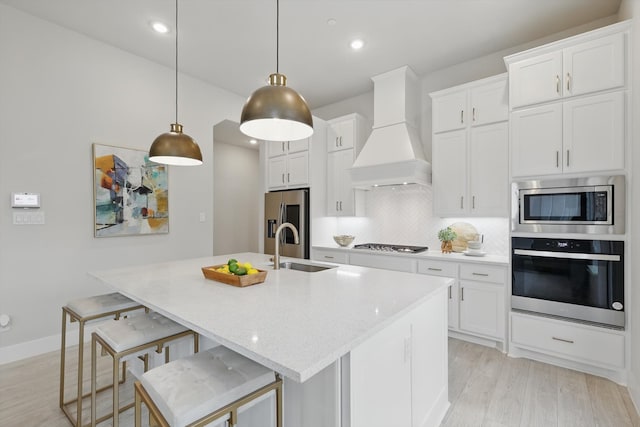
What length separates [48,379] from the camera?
7.59ft

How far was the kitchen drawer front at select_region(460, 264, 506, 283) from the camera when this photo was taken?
2.76 m

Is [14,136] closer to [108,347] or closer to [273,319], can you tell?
[108,347]

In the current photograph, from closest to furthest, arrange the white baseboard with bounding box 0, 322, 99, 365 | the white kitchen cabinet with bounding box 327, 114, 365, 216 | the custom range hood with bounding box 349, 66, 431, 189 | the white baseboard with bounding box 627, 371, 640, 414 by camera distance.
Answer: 1. the white baseboard with bounding box 627, 371, 640, 414
2. the white baseboard with bounding box 0, 322, 99, 365
3. the custom range hood with bounding box 349, 66, 431, 189
4. the white kitchen cabinet with bounding box 327, 114, 365, 216

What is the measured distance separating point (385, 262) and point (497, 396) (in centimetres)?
163

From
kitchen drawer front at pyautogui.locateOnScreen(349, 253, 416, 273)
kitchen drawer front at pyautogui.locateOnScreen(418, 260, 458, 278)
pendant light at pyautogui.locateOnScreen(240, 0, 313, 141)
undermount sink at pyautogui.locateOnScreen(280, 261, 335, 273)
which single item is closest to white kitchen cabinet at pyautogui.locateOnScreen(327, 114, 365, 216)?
kitchen drawer front at pyautogui.locateOnScreen(349, 253, 416, 273)

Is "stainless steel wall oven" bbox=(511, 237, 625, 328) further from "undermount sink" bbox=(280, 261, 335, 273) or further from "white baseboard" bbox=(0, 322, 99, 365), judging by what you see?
"white baseboard" bbox=(0, 322, 99, 365)

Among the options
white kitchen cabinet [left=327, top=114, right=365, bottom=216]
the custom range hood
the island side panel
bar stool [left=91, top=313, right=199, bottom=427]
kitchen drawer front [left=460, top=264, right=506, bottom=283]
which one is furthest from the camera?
white kitchen cabinet [left=327, top=114, right=365, bottom=216]

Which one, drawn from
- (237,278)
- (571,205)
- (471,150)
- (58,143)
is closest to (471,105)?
(471,150)

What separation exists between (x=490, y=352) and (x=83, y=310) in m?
3.26

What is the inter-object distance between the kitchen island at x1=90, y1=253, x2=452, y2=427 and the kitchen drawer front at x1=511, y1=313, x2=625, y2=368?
118 centimetres

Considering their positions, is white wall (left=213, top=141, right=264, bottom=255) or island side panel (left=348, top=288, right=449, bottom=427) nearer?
island side panel (left=348, top=288, right=449, bottom=427)

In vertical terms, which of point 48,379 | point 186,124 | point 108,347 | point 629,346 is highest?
point 186,124

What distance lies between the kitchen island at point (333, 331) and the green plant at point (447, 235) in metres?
1.56

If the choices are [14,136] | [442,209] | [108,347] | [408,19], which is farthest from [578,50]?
[14,136]
